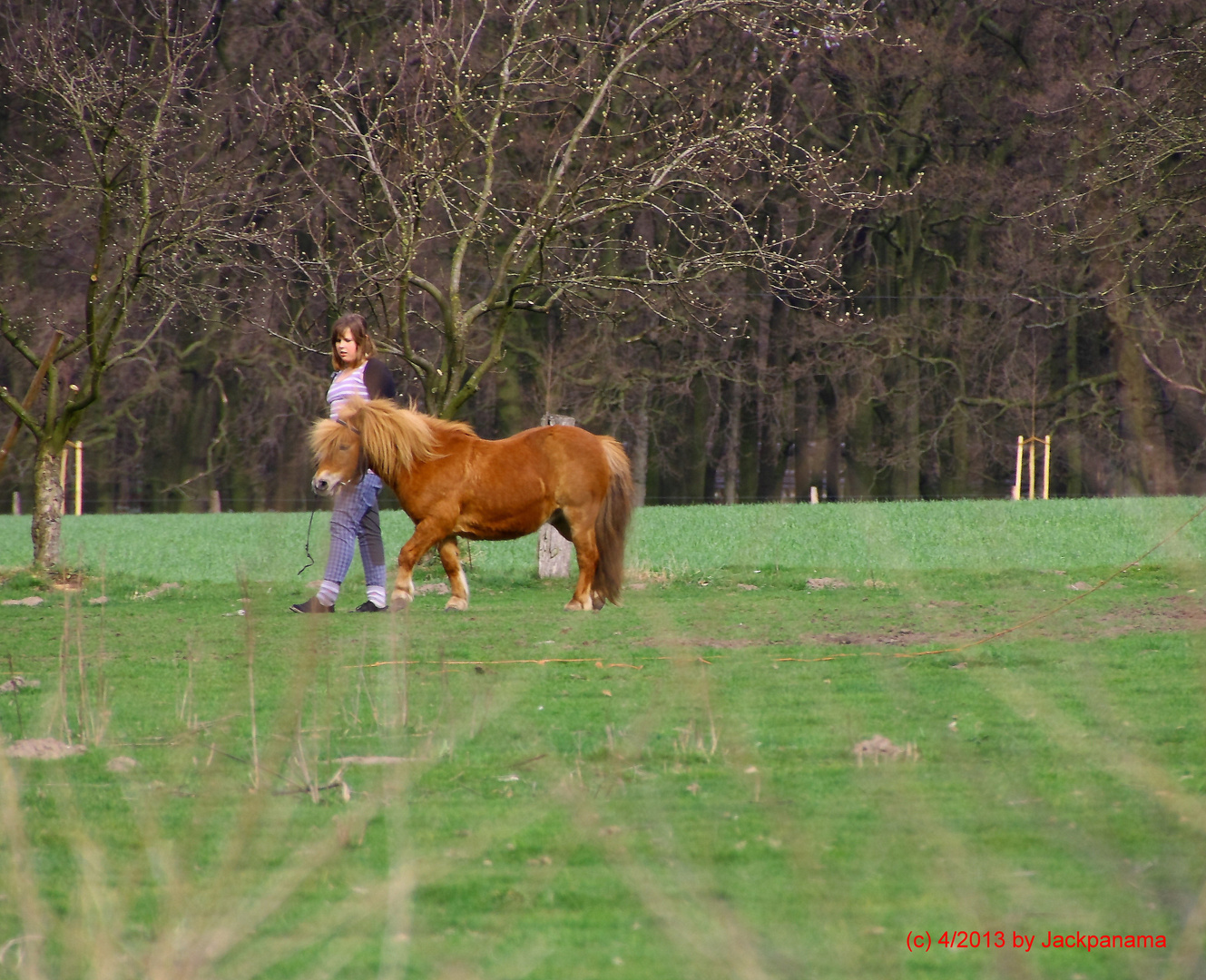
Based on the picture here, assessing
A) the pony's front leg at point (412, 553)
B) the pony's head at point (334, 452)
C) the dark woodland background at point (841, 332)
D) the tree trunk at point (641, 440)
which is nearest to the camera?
the pony's head at point (334, 452)

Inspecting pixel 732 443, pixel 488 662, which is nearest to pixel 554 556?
pixel 488 662

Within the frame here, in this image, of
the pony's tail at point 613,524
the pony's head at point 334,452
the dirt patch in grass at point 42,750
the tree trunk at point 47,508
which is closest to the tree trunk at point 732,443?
the tree trunk at point 47,508

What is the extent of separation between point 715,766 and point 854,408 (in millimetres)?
31907

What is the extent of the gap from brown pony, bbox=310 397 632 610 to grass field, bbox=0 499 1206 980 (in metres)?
0.98

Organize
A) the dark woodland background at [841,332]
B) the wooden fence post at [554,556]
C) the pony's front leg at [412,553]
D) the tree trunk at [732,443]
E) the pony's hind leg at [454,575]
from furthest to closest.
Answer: the tree trunk at [732,443] < the dark woodland background at [841,332] < the wooden fence post at [554,556] < the pony's hind leg at [454,575] < the pony's front leg at [412,553]

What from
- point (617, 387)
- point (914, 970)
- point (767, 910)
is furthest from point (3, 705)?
point (617, 387)

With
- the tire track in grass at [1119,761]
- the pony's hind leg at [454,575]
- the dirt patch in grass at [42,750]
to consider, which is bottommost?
the dirt patch in grass at [42,750]

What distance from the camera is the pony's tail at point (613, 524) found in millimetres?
11125

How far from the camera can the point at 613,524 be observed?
36.6 ft

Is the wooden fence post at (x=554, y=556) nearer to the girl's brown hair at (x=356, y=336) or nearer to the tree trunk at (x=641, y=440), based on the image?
the girl's brown hair at (x=356, y=336)

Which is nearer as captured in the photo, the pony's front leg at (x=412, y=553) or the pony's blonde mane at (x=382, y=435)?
the pony's blonde mane at (x=382, y=435)

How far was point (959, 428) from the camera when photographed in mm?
36719

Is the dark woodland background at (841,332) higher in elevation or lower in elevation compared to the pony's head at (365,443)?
higher

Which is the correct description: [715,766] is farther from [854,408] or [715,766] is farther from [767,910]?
[854,408]
